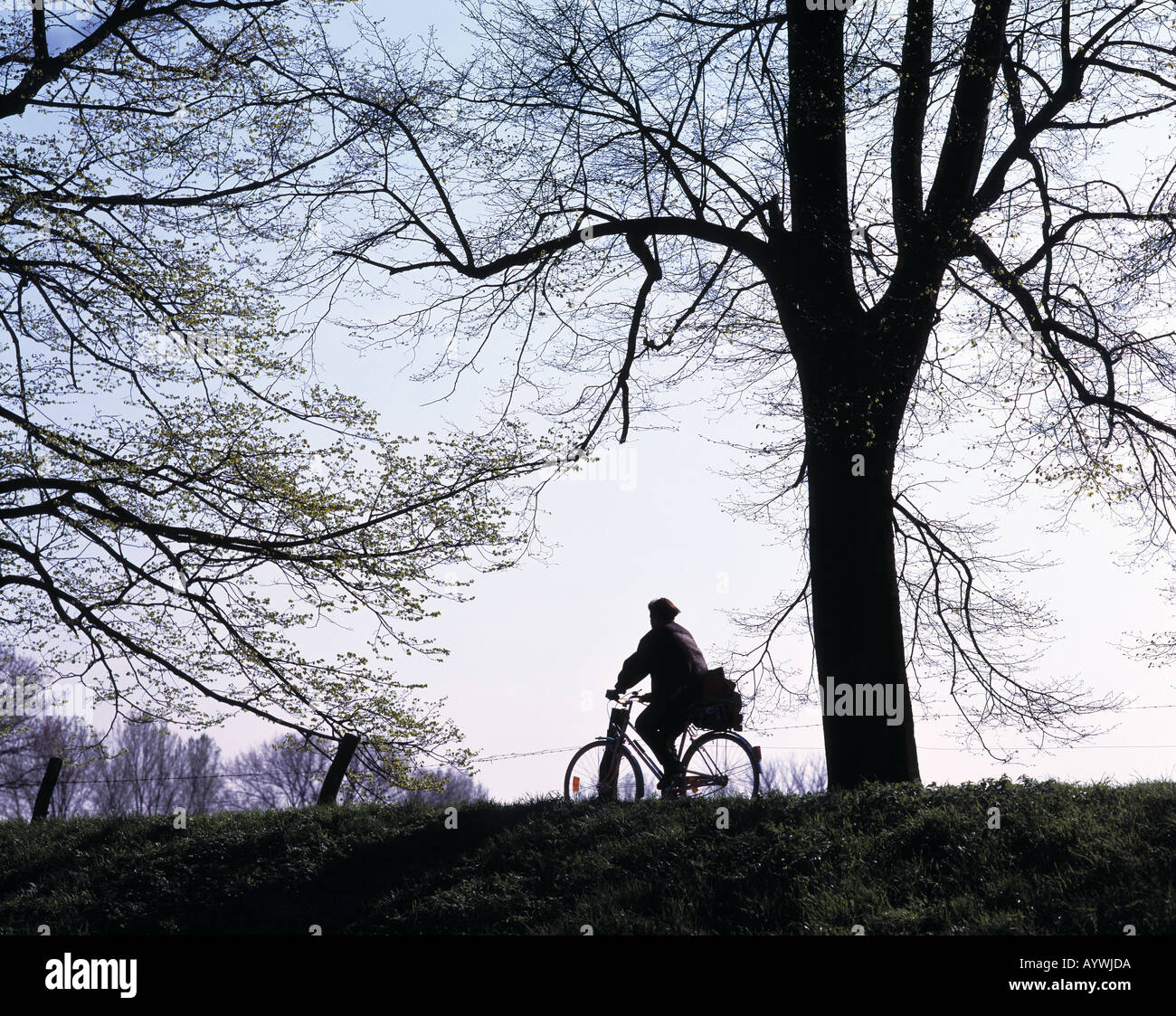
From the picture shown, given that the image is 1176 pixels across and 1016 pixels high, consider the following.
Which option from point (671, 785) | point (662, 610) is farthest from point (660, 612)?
point (671, 785)

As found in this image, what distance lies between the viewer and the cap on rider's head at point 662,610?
32.0 ft

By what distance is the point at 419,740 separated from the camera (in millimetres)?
12094

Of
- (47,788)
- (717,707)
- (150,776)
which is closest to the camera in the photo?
(717,707)

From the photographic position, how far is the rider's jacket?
9455 mm

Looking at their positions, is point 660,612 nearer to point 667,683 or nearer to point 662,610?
point 662,610

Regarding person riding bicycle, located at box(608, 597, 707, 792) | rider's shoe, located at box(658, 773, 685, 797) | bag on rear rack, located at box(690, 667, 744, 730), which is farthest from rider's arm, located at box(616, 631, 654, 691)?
rider's shoe, located at box(658, 773, 685, 797)

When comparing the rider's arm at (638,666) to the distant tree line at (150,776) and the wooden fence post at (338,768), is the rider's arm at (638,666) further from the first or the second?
the distant tree line at (150,776)

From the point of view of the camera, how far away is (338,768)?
11.7 meters

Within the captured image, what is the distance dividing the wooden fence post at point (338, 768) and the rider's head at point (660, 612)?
4.34m

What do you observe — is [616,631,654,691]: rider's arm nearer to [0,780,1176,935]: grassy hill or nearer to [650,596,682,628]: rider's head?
[650,596,682,628]: rider's head

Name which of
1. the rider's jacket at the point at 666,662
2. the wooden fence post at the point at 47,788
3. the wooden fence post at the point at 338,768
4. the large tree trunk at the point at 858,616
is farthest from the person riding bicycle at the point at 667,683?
the wooden fence post at the point at 47,788

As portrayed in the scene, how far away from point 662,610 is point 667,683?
727 millimetres
